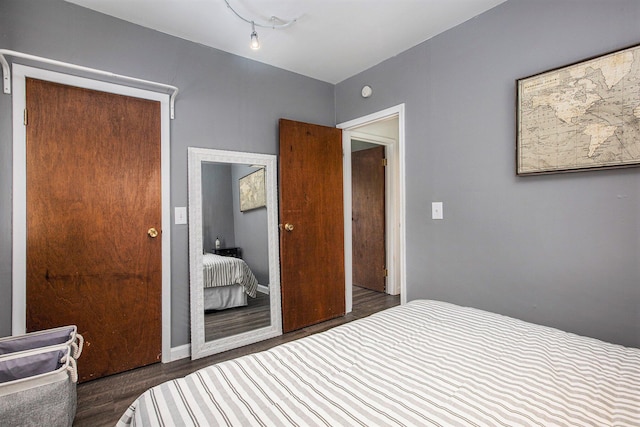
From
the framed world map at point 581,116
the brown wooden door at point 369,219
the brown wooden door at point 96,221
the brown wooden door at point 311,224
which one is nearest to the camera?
the framed world map at point 581,116

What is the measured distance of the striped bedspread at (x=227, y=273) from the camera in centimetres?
→ 255

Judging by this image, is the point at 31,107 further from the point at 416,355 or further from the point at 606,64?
the point at 606,64

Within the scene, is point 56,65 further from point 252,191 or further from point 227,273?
point 227,273

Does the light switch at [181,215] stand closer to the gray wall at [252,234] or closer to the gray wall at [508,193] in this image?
the gray wall at [252,234]

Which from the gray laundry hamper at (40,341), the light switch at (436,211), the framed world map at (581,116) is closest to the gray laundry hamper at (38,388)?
the gray laundry hamper at (40,341)

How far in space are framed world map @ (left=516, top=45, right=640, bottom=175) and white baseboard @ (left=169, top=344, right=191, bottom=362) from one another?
274 centimetres

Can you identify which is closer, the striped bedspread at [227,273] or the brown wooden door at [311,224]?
the striped bedspread at [227,273]

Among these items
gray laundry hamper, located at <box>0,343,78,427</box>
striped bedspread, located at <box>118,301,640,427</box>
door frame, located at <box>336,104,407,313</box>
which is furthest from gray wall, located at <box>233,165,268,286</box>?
striped bedspread, located at <box>118,301,640,427</box>

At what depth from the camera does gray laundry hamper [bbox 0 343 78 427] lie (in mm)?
1312

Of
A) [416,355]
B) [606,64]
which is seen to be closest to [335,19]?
[606,64]

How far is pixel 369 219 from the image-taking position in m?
4.36

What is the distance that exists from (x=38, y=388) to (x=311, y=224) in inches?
84.8

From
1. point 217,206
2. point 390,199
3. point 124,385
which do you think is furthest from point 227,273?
point 390,199

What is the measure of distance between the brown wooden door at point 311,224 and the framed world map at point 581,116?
1.70 m
